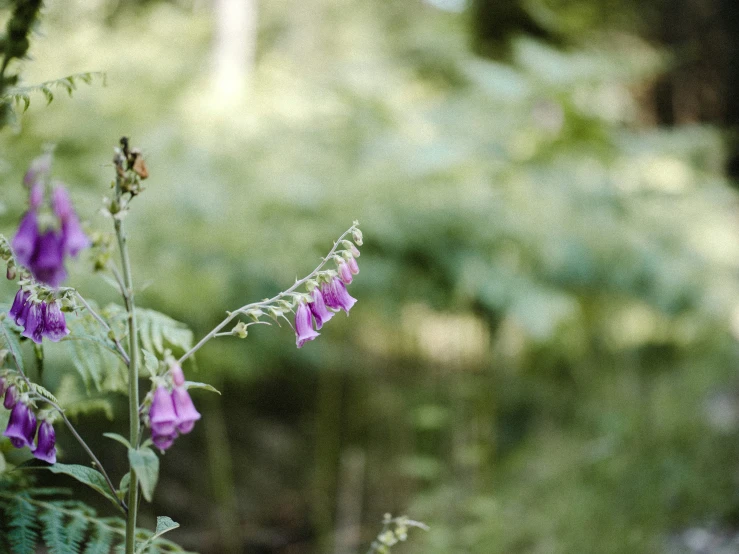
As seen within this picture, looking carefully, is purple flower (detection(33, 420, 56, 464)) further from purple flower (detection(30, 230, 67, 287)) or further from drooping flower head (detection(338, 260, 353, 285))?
drooping flower head (detection(338, 260, 353, 285))

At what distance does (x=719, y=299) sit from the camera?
3.25 meters

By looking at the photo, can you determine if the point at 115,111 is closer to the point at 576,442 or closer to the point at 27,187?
the point at 27,187

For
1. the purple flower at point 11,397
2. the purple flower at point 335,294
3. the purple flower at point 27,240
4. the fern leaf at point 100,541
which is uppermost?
the purple flower at point 335,294

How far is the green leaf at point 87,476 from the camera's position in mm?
652

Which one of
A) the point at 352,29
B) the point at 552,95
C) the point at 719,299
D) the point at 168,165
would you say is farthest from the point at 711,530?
the point at 352,29

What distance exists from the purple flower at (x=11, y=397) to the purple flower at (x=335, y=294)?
0.39 meters

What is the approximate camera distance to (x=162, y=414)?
0.60m

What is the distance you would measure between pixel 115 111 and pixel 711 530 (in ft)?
12.9

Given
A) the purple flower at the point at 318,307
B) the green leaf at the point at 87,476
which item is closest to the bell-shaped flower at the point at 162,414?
the green leaf at the point at 87,476

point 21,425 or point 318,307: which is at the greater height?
point 318,307

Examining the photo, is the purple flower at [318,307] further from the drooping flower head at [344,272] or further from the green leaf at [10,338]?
the green leaf at [10,338]

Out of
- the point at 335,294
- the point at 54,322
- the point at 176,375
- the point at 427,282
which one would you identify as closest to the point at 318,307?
the point at 335,294

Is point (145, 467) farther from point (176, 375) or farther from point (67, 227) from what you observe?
point (67, 227)

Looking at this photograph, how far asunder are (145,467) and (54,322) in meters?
0.22
